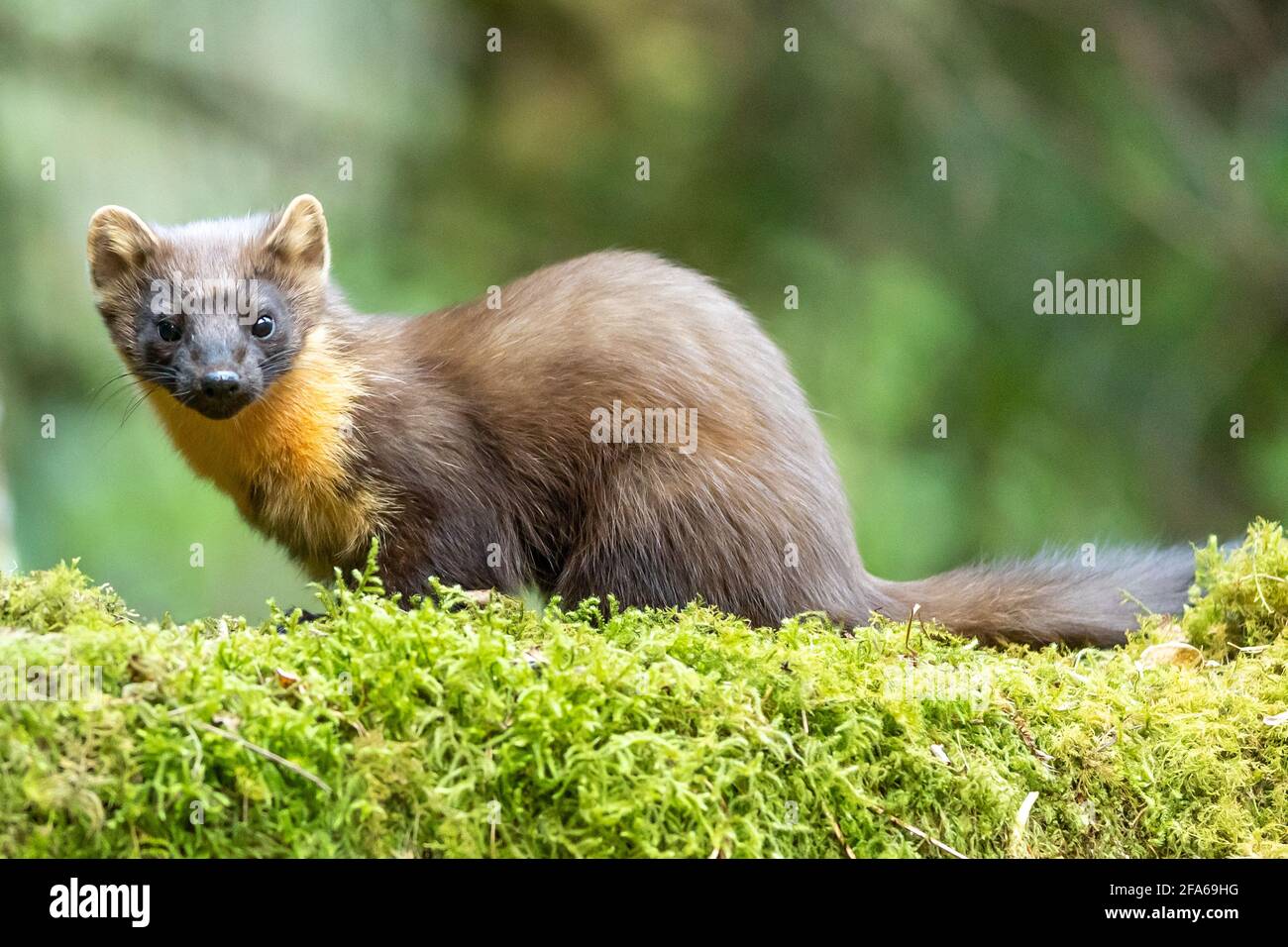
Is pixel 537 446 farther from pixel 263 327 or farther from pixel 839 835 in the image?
pixel 839 835

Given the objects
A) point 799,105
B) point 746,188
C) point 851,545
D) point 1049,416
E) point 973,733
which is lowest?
point 973,733

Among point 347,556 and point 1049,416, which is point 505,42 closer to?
point 1049,416

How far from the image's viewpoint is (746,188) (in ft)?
29.3

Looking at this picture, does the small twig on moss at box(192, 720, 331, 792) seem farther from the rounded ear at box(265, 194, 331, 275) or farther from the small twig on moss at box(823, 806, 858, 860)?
the rounded ear at box(265, 194, 331, 275)

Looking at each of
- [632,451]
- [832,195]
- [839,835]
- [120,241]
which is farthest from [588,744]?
[832,195]

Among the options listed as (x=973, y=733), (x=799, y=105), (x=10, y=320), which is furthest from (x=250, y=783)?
(x=799, y=105)

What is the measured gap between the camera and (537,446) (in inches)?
185

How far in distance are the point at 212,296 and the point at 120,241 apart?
523 mm

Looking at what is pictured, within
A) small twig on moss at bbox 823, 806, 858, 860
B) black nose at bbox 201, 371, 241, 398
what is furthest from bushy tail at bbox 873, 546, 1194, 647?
black nose at bbox 201, 371, 241, 398

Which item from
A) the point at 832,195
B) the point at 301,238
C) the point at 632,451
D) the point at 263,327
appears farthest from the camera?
the point at 832,195

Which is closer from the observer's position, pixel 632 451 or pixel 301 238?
pixel 632 451

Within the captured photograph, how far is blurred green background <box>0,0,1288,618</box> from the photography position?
310 inches

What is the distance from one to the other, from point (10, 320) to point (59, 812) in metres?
5.89
